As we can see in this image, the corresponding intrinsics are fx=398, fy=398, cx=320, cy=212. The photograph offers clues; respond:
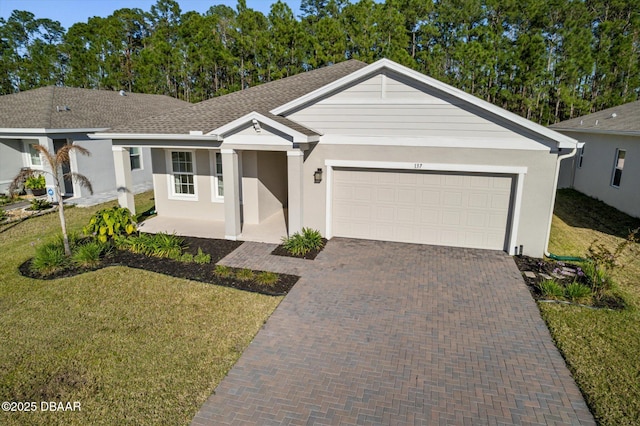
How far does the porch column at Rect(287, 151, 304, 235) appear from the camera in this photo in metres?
11.0

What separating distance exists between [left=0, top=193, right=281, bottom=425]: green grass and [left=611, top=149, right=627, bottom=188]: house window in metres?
15.3

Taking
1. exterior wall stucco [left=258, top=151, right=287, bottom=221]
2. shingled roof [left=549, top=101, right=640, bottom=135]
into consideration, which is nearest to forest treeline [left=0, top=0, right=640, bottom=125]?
shingled roof [left=549, top=101, right=640, bottom=135]

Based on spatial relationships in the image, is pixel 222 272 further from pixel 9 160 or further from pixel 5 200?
pixel 9 160

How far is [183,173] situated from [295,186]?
16.7ft

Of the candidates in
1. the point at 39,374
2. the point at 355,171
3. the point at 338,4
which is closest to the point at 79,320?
the point at 39,374

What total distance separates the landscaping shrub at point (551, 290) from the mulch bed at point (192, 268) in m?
5.36

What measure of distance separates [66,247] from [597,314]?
12201 millimetres

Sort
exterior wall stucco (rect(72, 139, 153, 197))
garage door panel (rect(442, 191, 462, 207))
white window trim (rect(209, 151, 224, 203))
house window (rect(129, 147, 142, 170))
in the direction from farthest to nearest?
house window (rect(129, 147, 142, 170))
exterior wall stucco (rect(72, 139, 153, 197))
white window trim (rect(209, 151, 224, 203))
garage door panel (rect(442, 191, 462, 207))

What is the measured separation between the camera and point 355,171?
38.4 ft

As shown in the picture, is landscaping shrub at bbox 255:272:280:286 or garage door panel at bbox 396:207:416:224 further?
garage door panel at bbox 396:207:416:224

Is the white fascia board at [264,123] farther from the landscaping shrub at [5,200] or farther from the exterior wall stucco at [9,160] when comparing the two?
the exterior wall stucco at [9,160]

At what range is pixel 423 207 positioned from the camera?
11406mm

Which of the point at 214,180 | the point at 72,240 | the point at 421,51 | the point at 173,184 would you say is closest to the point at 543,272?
the point at 214,180

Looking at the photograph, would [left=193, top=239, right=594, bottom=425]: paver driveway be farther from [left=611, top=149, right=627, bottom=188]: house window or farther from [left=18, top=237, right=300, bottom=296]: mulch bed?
[left=611, top=149, right=627, bottom=188]: house window
